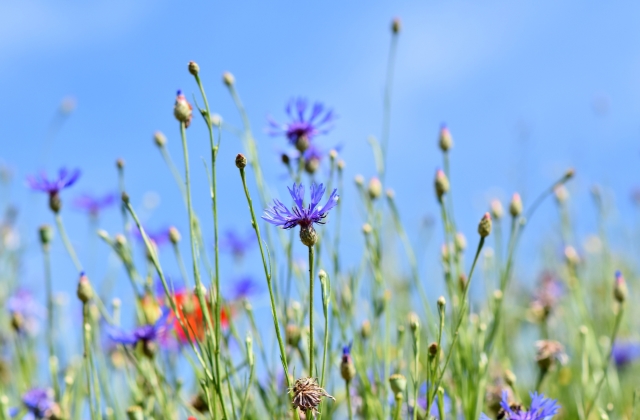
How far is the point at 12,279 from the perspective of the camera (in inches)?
96.0

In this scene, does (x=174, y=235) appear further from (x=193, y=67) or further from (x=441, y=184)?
(x=441, y=184)

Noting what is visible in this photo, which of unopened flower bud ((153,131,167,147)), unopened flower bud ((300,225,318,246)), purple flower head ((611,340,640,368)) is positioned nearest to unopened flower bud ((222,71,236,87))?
unopened flower bud ((153,131,167,147))

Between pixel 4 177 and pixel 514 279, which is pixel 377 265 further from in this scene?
pixel 514 279

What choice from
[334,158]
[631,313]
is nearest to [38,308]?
[334,158]

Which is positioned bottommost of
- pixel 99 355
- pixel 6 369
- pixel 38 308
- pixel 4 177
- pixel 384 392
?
pixel 384 392

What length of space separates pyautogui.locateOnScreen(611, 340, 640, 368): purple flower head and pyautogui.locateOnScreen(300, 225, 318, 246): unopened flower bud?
1.84 m

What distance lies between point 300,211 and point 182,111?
0.30m

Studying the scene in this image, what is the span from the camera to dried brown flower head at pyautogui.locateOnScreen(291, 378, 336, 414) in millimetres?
910

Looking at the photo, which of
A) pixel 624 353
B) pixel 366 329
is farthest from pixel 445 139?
pixel 624 353

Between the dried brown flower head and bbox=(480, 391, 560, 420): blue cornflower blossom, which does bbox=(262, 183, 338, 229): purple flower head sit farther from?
bbox=(480, 391, 560, 420): blue cornflower blossom

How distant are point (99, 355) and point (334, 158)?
70 centimetres

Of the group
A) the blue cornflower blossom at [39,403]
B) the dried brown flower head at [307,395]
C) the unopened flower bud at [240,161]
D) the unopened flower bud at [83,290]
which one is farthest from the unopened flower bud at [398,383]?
the blue cornflower blossom at [39,403]

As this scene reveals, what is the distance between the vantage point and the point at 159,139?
1460 mm

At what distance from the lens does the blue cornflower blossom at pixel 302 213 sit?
92 cm
